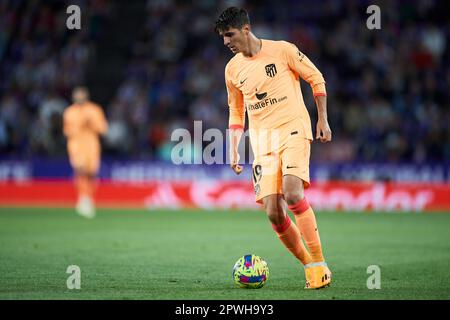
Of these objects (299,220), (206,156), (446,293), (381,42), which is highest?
(381,42)

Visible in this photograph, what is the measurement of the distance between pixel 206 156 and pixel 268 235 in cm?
684

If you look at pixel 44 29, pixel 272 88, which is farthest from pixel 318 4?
pixel 272 88

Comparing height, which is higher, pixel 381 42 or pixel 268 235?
pixel 381 42

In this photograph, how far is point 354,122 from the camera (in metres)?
21.0

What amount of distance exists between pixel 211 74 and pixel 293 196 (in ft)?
51.3

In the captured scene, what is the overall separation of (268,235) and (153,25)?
1223 centimetres

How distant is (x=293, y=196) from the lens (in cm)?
776

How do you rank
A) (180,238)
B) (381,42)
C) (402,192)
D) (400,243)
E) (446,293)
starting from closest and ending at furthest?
1. (446,293)
2. (400,243)
3. (180,238)
4. (402,192)
5. (381,42)

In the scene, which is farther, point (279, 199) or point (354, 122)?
point (354, 122)

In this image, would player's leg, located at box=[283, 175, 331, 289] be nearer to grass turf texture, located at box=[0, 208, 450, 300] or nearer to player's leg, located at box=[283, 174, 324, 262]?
player's leg, located at box=[283, 174, 324, 262]

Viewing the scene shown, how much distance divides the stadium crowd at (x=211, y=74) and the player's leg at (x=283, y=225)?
12.5m

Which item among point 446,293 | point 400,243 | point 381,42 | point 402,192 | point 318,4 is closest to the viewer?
point 446,293

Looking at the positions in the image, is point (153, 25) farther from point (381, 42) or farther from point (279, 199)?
point (279, 199)

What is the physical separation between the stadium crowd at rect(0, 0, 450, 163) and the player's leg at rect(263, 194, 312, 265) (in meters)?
12.5
